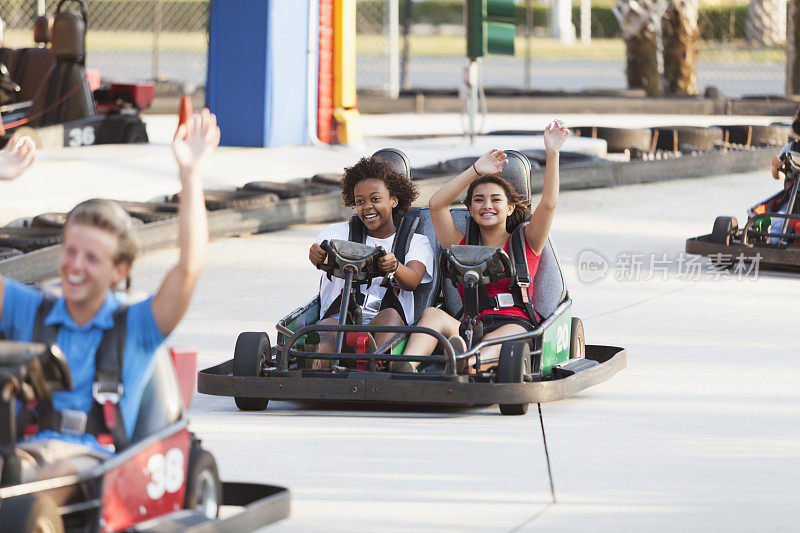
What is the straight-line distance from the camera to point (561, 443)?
4574mm

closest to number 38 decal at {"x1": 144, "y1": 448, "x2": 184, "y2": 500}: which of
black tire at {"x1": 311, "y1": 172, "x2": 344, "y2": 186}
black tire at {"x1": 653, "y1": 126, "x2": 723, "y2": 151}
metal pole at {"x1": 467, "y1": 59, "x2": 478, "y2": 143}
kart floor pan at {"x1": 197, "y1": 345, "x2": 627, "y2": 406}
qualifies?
kart floor pan at {"x1": 197, "y1": 345, "x2": 627, "y2": 406}

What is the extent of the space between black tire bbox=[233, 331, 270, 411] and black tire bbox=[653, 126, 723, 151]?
426 inches

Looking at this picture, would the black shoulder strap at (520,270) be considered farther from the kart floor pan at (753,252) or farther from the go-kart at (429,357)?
the kart floor pan at (753,252)

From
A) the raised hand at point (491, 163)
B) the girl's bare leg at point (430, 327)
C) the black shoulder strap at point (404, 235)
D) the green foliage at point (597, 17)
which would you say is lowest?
the girl's bare leg at point (430, 327)

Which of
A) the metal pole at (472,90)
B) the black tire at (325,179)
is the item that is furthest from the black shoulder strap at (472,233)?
the metal pole at (472,90)

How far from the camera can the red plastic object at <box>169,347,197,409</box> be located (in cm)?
341

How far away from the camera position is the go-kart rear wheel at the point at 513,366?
4867 mm

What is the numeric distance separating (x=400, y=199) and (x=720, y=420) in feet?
4.64

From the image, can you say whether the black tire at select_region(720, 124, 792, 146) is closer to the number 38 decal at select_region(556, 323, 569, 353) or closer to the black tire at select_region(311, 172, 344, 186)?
the black tire at select_region(311, 172, 344, 186)

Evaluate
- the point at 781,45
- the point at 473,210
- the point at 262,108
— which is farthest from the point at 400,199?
the point at 781,45

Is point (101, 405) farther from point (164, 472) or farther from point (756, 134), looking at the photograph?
point (756, 134)

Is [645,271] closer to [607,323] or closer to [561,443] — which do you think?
[607,323]

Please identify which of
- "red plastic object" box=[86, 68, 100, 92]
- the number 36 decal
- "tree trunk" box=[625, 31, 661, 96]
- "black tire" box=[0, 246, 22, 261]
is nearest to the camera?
"black tire" box=[0, 246, 22, 261]

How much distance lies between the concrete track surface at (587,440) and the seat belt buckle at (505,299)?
0.41 metres
